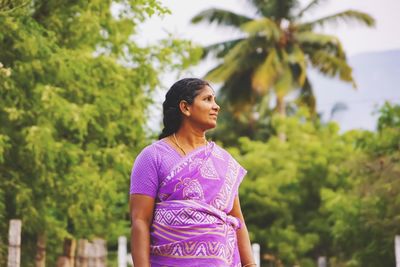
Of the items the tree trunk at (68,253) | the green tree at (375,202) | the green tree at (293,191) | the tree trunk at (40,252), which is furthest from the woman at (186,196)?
the green tree at (293,191)

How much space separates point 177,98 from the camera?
191 inches

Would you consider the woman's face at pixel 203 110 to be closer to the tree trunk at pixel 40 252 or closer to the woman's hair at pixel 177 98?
the woman's hair at pixel 177 98

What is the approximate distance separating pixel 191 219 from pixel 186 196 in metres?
0.10

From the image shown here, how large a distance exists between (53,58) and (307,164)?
47.8 ft

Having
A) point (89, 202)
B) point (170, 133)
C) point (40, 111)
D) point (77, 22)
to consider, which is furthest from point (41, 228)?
point (170, 133)

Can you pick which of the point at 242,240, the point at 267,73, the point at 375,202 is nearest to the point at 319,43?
the point at 267,73

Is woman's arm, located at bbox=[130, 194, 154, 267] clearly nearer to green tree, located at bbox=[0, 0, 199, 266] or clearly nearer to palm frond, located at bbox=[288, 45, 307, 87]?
green tree, located at bbox=[0, 0, 199, 266]

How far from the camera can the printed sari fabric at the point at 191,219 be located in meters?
4.67

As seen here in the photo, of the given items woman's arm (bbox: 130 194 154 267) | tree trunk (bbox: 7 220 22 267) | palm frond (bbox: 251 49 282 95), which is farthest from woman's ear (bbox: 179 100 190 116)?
palm frond (bbox: 251 49 282 95)

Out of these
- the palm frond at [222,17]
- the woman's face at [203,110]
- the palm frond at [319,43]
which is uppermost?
the palm frond at [222,17]

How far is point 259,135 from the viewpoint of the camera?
41750 millimetres

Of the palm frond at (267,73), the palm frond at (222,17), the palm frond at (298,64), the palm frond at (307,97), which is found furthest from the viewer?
the palm frond at (222,17)

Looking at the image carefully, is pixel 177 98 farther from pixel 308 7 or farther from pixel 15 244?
pixel 308 7

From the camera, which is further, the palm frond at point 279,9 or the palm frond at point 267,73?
the palm frond at point 279,9
